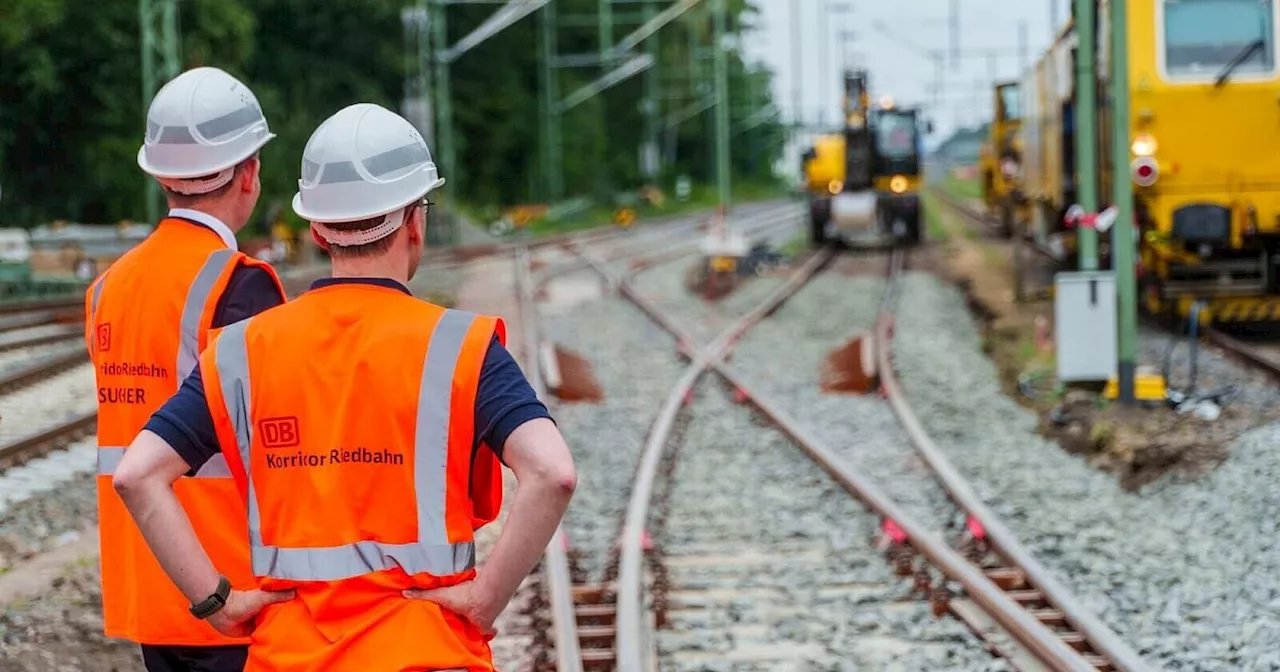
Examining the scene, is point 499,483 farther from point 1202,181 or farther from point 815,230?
point 815,230

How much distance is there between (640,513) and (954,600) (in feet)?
6.98

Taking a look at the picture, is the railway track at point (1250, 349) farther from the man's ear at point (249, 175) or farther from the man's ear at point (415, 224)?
the man's ear at point (415, 224)

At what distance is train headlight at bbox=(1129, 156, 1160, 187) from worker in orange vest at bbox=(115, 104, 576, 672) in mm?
12691

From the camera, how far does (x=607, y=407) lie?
1311cm

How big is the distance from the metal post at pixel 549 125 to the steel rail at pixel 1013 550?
41.4 meters

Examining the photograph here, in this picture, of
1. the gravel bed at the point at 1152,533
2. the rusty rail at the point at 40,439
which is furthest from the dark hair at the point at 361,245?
the rusty rail at the point at 40,439

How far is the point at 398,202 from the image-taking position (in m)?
2.81

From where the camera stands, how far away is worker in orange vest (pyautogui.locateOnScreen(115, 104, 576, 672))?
8.68 ft

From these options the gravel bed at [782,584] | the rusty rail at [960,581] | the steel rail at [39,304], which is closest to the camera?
the rusty rail at [960,581]

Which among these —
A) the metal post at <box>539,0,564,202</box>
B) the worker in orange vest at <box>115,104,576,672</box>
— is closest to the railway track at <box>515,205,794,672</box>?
the worker in orange vest at <box>115,104,576,672</box>

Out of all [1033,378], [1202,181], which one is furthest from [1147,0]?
[1033,378]

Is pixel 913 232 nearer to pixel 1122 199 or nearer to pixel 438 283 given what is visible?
pixel 438 283

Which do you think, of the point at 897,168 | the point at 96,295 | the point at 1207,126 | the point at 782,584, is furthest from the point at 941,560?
the point at 897,168

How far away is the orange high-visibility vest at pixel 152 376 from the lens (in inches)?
133
